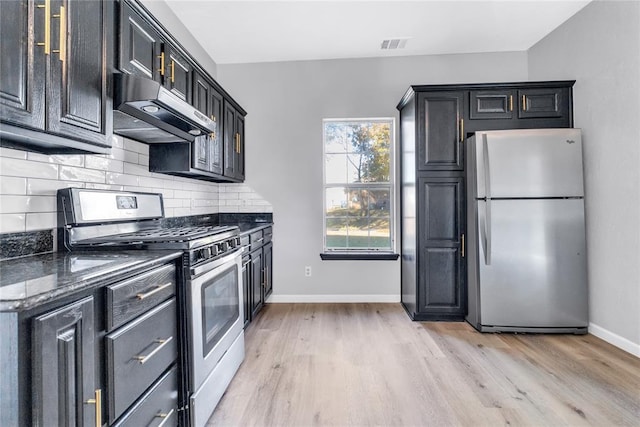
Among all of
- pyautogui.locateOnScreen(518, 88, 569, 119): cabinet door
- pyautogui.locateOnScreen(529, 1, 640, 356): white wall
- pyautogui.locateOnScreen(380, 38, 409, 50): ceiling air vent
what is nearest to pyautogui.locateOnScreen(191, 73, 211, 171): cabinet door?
pyautogui.locateOnScreen(380, 38, 409, 50): ceiling air vent

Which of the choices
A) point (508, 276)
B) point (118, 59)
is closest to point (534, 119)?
point (508, 276)

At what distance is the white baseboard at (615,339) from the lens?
7.52ft

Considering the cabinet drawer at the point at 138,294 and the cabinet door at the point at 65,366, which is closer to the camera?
the cabinet door at the point at 65,366

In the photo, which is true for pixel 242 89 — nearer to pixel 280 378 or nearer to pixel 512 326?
pixel 280 378

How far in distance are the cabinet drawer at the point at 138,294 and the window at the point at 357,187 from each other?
237 centimetres

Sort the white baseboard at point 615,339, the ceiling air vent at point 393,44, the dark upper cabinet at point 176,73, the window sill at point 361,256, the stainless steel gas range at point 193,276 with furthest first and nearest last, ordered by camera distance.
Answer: the window sill at point 361,256 < the ceiling air vent at point 393,44 < the white baseboard at point 615,339 < the dark upper cabinet at point 176,73 < the stainless steel gas range at point 193,276

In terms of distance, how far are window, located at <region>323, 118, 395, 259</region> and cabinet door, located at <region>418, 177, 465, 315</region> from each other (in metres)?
0.66

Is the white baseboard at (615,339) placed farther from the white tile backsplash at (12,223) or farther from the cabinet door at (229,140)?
the white tile backsplash at (12,223)

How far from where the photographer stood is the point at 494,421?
1609 millimetres

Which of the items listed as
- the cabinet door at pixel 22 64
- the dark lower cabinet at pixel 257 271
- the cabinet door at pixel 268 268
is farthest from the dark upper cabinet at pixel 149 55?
the cabinet door at pixel 268 268

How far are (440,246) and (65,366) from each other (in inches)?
112

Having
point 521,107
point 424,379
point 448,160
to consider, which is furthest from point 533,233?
point 424,379

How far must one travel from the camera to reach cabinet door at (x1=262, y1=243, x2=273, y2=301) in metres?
3.32

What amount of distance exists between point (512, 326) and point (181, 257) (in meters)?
2.79
